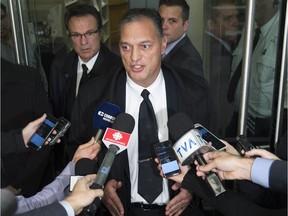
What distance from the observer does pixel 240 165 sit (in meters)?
1.06

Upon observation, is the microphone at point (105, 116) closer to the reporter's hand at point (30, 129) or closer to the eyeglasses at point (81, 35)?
the reporter's hand at point (30, 129)

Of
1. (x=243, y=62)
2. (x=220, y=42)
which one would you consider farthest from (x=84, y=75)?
(x=220, y=42)

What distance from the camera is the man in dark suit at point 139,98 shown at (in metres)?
1.46

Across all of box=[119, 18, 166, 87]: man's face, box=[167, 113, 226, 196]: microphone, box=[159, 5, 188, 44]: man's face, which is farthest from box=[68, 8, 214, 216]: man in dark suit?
box=[159, 5, 188, 44]: man's face

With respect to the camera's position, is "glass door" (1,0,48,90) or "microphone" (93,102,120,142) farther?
"glass door" (1,0,48,90)

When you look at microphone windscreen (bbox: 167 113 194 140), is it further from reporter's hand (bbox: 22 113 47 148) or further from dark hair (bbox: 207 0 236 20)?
dark hair (bbox: 207 0 236 20)

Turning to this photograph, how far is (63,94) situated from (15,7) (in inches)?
23.8

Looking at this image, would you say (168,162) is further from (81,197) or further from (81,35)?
(81,35)

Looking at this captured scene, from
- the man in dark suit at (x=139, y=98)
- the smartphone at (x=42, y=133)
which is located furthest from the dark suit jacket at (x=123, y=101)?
the smartphone at (x=42, y=133)

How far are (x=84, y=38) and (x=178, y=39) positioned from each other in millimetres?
662

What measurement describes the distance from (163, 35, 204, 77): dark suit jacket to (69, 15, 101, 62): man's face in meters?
0.47

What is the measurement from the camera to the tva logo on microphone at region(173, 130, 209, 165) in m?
1.03

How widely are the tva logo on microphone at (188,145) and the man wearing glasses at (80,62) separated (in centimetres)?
112


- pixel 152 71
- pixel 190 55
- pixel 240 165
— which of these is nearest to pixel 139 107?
pixel 152 71
